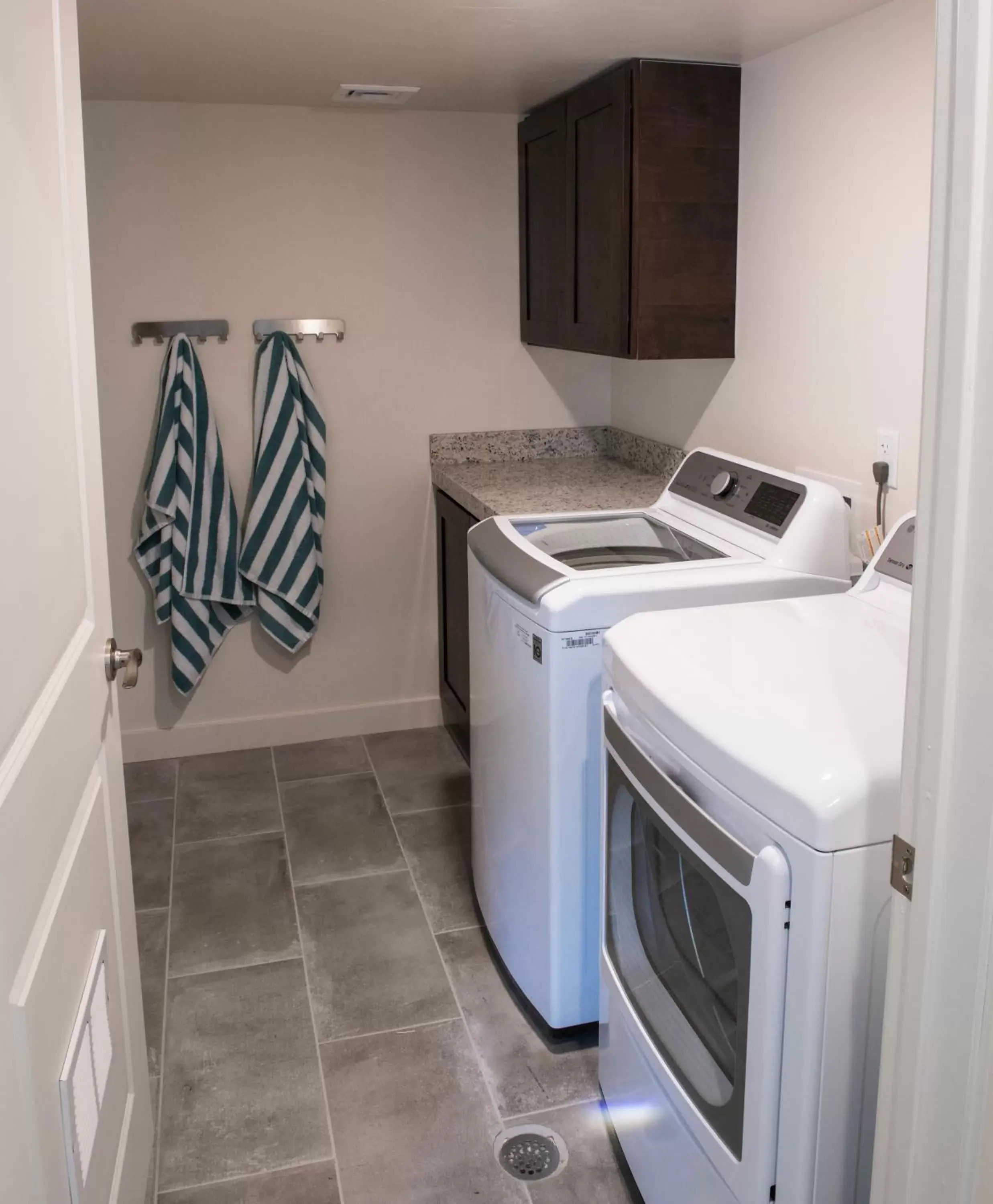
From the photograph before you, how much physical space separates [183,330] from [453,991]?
211cm

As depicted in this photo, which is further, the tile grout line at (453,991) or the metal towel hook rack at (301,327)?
the metal towel hook rack at (301,327)

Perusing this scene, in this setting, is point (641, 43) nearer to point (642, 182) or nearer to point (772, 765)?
point (642, 182)

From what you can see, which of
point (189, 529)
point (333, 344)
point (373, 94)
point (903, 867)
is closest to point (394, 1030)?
point (903, 867)

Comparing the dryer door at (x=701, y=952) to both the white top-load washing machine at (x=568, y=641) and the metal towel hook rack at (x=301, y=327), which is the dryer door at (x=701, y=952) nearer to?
the white top-load washing machine at (x=568, y=641)

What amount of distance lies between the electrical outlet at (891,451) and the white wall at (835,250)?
0.02 meters

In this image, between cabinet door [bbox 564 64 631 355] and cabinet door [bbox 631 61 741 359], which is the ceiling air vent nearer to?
cabinet door [bbox 564 64 631 355]

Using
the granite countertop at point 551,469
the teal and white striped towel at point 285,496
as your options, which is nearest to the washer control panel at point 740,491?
the granite countertop at point 551,469

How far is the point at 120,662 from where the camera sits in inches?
65.7

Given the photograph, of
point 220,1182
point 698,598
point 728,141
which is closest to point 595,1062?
point 220,1182

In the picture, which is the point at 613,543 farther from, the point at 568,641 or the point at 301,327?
the point at 301,327

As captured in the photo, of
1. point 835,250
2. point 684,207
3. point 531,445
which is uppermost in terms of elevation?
point 684,207

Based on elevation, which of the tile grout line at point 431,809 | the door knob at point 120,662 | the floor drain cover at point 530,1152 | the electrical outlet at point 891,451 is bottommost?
the floor drain cover at point 530,1152

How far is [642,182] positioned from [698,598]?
1.16 metres

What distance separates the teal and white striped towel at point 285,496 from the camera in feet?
11.4
